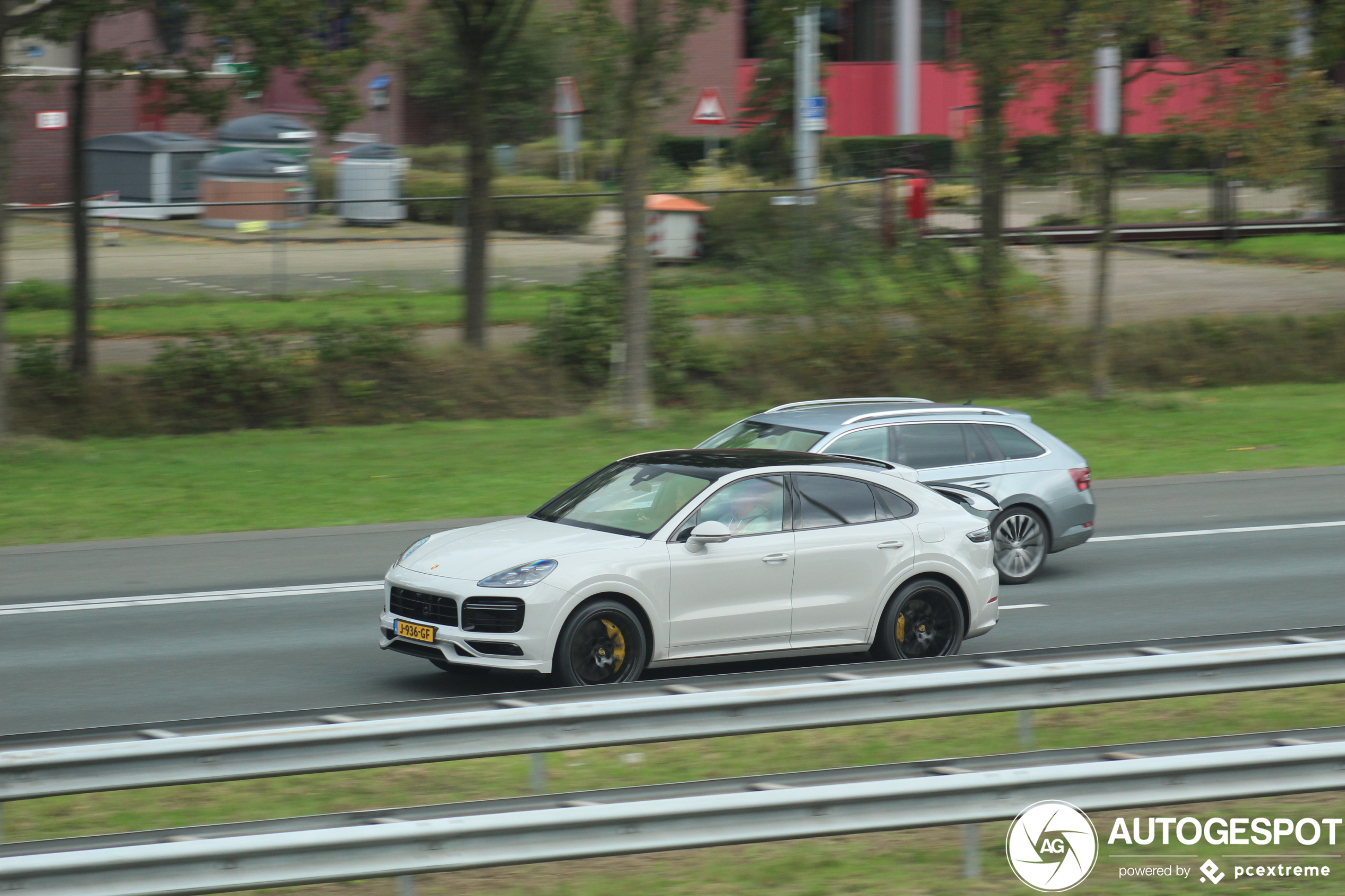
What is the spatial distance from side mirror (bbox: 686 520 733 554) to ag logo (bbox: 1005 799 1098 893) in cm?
381

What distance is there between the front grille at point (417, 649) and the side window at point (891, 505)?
306 cm

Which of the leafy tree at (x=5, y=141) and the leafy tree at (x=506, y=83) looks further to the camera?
the leafy tree at (x=506, y=83)

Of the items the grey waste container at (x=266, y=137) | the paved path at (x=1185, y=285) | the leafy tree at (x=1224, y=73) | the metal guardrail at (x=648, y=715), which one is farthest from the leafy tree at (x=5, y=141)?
the grey waste container at (x=266, y=137)

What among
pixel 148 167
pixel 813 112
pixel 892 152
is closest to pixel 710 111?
pixel 813 112

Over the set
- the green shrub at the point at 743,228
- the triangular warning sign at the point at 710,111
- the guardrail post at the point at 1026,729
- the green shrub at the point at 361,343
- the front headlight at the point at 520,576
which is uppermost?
the triangular warning sign at the point at 710,111

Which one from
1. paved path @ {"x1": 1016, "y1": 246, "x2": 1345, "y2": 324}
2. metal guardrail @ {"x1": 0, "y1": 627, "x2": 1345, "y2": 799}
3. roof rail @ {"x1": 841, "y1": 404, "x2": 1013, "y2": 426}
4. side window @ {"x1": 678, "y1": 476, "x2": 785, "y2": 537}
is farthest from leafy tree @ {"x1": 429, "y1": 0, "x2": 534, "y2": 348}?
metal guardrail @ {"x1": 0, "y1": 627, "x2": 1345, "y2": 799}

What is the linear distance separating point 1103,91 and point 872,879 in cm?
4392

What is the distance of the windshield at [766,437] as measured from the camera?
42.7ft

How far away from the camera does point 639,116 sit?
69.6 ft

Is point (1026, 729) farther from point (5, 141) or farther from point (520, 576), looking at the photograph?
point (5, 141)

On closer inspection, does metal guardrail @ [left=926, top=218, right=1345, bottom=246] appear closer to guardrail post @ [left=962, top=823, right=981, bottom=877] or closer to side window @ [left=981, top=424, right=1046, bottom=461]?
side window @ [left=981, top=424, right=1046, bottom=461]

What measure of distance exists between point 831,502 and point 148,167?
1304 inches

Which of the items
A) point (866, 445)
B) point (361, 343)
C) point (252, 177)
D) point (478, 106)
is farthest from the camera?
point (252, 177)

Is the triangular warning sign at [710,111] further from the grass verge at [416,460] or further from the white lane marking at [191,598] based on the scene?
the white lane marking at [191,598]
